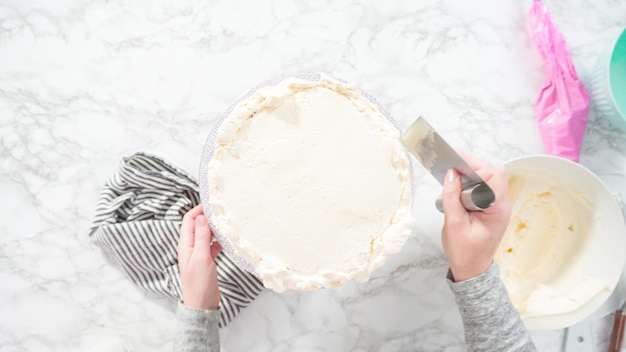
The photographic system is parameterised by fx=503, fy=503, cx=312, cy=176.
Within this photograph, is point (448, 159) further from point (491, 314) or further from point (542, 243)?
point (542, 243)

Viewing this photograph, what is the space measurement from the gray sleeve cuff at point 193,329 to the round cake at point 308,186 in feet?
0.42

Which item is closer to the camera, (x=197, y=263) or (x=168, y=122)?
(x=197, y=263)

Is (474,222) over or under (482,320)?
over

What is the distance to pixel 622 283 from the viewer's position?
903mm

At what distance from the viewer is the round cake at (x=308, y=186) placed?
68cm

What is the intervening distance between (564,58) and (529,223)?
305 millimetres

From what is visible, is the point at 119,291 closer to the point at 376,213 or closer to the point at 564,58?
the point at 376,213

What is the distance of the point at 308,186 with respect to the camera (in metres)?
0.69

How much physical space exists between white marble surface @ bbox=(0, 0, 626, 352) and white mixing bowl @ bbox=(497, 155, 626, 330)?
0.10 metres

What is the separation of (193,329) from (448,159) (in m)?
0.44

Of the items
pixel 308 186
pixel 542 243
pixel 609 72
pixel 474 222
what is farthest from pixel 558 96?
pixel 308 186

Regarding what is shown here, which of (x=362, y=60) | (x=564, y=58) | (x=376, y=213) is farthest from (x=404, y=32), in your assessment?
(x=376, y=213)

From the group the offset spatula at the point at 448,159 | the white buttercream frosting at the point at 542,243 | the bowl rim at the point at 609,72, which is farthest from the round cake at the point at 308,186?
the bowl rim at the point at 609,72

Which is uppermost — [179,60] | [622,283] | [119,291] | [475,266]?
[179,60]
